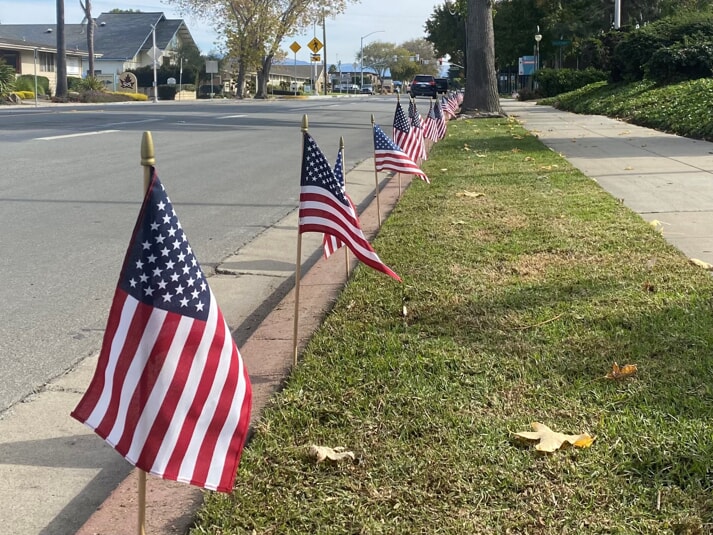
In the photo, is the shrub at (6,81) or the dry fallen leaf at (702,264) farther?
the shrub at (6,81)

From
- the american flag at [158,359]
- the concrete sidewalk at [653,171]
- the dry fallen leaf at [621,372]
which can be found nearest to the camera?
the american flag at [158,359]

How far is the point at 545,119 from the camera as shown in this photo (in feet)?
78.3

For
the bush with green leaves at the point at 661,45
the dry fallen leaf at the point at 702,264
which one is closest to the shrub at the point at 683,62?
the bush with green leaves at the point at 661,45

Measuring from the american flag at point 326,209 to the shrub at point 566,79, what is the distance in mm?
33073

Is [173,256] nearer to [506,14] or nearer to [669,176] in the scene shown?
[669,176]

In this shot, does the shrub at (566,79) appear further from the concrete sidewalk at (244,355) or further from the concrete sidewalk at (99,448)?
the concrete sidewalk at (99,448)

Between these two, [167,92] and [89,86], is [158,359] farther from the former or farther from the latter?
[167,92]

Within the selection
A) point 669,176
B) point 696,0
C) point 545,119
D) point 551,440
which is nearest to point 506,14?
point 696,0

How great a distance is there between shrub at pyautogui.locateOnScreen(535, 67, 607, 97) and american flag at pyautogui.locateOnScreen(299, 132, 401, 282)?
109ft

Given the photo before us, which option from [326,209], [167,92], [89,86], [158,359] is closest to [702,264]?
[326,209]

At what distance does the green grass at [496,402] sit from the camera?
111 inches

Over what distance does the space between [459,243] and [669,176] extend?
5.07 meters

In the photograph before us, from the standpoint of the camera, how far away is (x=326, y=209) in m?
4.46

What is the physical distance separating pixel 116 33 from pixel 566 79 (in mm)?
50633
